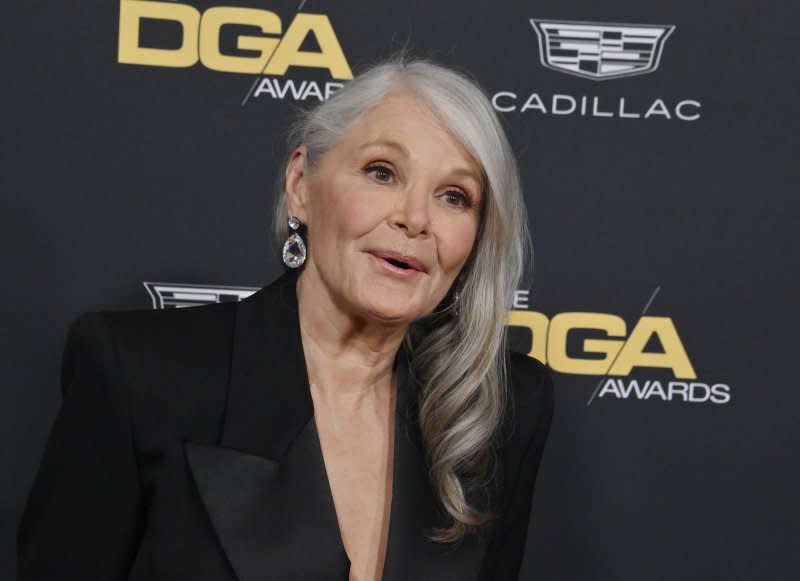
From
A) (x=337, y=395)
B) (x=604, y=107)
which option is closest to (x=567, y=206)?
(x=604, y=107)

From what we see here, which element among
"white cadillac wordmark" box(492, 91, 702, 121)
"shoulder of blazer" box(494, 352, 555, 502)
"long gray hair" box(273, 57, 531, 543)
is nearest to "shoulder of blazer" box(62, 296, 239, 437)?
"long gray hair" box(273, 57, 531, 543)

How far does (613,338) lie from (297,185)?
753 mm

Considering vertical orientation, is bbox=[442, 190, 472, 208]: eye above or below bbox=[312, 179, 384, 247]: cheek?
above

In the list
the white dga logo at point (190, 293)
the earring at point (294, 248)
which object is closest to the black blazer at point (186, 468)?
the earring at point (294, 248)

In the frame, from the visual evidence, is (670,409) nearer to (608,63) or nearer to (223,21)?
(608,63)

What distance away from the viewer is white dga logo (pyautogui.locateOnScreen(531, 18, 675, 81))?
196 centimetres

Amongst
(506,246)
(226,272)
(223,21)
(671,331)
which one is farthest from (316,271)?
(671,331)

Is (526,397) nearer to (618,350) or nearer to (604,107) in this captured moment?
(618,350)

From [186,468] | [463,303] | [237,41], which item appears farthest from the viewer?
[237,41]

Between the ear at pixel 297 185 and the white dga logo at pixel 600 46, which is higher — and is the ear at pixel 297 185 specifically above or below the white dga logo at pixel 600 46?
below

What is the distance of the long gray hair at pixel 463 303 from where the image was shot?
1.47 meters

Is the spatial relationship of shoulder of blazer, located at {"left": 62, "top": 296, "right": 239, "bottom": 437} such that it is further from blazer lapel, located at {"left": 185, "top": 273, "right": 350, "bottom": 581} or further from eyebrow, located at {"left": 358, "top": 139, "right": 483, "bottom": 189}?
eyebrow, located at {"left": 358, "top": 139, "right": 483, "bottom": 189}

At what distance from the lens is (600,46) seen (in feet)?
6.48

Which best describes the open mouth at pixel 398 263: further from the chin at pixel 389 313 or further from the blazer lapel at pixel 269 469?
the blazer lapel at pixel 269 469
